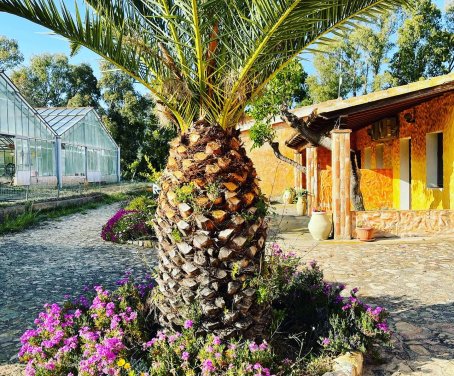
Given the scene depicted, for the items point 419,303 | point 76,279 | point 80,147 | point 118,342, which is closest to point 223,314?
point 118,342

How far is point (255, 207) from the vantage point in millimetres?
2959

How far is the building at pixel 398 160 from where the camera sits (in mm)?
9078

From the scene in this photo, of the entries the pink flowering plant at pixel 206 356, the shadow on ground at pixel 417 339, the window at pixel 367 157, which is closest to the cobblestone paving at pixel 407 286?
the shadow on ground at pixel 417 339

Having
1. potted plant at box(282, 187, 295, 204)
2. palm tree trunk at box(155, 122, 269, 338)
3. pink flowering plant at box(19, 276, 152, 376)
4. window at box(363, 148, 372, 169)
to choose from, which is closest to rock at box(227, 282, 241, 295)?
palm tree trunk at box(155, 122, 269, 338)

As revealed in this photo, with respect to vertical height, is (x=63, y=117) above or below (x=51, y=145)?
above

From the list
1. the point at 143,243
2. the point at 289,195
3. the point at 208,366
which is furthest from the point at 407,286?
the point at 289,195

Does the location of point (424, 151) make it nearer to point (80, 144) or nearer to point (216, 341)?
point (216, 341)

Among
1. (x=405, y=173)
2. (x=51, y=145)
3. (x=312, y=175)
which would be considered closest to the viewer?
(x=405, y=173)

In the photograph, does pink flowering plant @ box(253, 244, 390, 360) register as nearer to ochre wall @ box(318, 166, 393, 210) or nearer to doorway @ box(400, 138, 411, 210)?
doorway @ box(400, 138, 411, 210)

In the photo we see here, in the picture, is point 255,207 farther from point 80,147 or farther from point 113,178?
point 113,178

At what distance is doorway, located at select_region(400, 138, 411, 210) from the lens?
1219 centimetres

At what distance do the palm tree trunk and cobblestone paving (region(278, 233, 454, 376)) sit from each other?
1.34 meters

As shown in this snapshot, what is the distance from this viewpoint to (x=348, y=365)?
9.50ft

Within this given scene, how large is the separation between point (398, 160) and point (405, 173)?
0.47 metres
